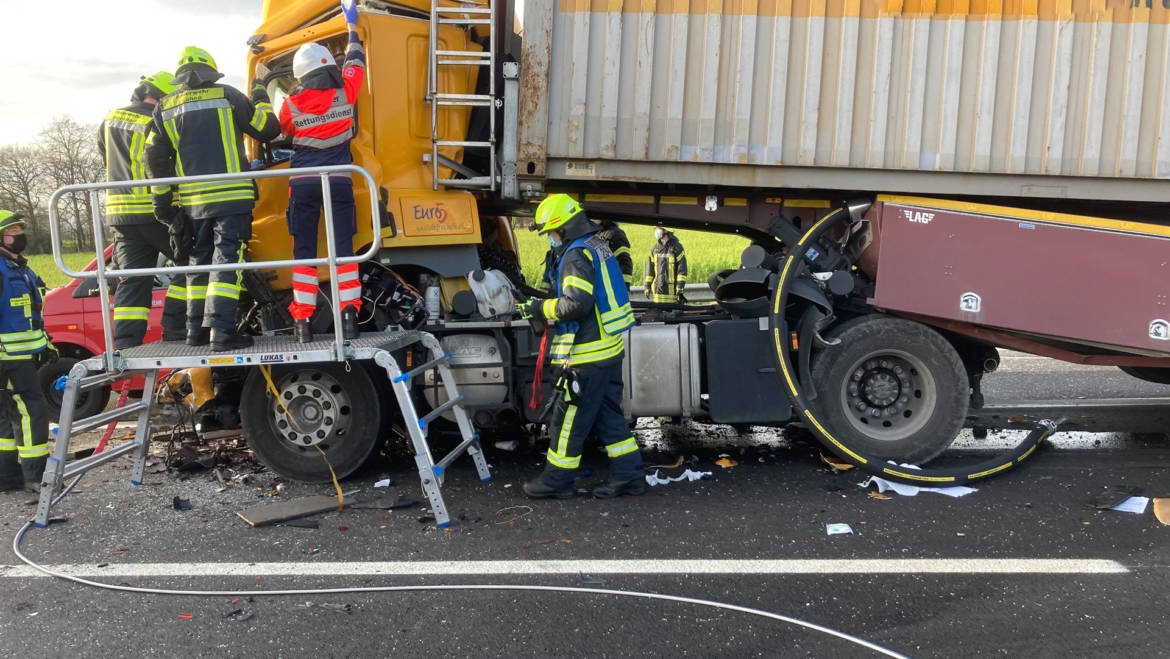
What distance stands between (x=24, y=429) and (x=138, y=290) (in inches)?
45.4

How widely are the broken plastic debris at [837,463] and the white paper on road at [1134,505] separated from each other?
4.67 feet

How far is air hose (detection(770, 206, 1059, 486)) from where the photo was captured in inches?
192

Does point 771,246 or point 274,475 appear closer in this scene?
point 274,475

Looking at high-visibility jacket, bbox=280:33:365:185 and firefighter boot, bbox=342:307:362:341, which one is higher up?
high-visibility jacket, bbox=280:33:365:185

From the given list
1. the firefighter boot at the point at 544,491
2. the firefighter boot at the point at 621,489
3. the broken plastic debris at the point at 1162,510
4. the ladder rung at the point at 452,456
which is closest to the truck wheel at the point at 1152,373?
the broken plastic debris at the point at 1162,510

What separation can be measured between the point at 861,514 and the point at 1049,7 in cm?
313

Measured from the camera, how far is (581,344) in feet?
15.4

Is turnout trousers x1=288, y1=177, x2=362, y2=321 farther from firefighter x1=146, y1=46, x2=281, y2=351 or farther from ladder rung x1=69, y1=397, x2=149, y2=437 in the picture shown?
ladder rung x1=69, y1=397, x2=149, y2=437

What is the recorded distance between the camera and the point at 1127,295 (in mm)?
4688

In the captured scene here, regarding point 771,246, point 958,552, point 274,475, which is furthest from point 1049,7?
point 274,475

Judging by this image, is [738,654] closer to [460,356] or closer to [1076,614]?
[1076,614]

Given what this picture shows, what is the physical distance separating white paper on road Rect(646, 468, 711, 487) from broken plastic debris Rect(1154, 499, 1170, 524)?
93.8 inches

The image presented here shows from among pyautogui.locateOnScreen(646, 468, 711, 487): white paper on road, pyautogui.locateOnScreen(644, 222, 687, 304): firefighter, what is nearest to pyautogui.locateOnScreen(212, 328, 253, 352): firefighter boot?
pyautogui.locateOnScreen(646, 468, 711, 487): white paper on road

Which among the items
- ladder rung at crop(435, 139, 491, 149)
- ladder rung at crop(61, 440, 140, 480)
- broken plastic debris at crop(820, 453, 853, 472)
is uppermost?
ladder rung at crop(435, 139, 491, 149)
